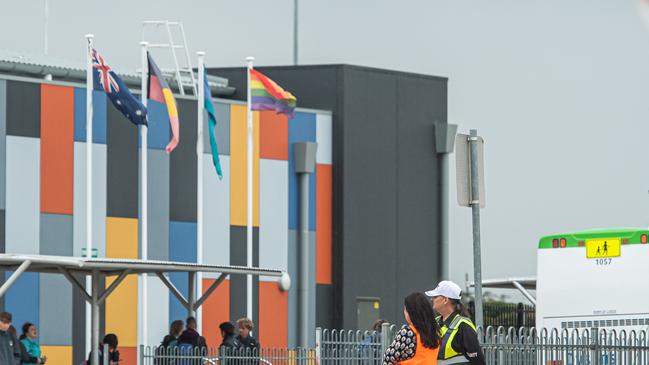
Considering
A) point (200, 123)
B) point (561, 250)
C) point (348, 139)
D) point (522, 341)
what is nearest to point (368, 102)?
point (348, 139)

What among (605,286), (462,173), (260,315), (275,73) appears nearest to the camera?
(462,173)

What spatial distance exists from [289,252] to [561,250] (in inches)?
625

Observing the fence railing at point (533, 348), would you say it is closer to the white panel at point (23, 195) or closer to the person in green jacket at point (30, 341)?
the person in green jacket at point (30, 341)

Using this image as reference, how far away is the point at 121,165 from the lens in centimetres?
3503

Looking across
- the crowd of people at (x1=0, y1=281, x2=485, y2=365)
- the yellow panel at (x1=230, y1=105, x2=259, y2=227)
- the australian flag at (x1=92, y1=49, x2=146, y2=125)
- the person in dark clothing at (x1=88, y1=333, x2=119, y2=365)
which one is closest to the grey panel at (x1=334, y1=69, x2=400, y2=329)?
the yellow panel at (x1=230, y1=105, x2=259, y2=227)

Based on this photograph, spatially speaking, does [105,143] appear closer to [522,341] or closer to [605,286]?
[605,286]

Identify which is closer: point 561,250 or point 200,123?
point 561,250

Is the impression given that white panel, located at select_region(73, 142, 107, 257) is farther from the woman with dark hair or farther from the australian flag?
the woman with dark hair

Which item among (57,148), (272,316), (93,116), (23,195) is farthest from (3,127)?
(272,316)

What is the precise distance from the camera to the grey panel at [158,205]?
116ft

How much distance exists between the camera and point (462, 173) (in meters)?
16.5

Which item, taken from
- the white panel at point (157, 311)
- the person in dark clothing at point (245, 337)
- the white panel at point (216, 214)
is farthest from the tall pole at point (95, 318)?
the white panel at point (216, 214)

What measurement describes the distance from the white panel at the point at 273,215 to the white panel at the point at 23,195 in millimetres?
5867

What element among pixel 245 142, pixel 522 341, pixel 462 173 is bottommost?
pixel 522 341
